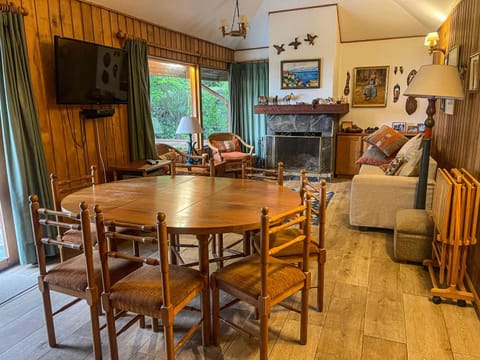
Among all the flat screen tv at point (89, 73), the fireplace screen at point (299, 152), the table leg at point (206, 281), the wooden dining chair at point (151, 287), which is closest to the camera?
the wooden dining chair at point (151, 287)

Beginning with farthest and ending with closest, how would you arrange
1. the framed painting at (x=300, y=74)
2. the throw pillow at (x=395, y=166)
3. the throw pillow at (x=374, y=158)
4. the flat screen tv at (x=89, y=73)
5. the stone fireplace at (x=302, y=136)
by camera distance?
the stone fireplace at (x=302, y=136) → the framed painting at (x=300, y=74) → the throw pillow at (x=374, y=158) → the throw pillow at (x=395, y=166) → the flat screen tv at (x=89, y=73)

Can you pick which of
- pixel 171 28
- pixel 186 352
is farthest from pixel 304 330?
pixel 171 28

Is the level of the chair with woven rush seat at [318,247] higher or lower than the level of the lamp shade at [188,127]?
lower

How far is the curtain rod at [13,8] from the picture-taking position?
9.11ft

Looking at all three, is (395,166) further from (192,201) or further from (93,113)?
(93,113)

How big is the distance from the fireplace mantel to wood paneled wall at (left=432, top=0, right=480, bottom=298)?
1.78 metres

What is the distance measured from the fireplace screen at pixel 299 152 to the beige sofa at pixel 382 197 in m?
2.52

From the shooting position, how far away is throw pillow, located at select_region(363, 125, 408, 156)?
197 inches

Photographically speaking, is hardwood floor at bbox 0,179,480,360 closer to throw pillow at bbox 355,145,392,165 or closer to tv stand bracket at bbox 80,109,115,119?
tv stand bracket at bbox 80,109,115,119

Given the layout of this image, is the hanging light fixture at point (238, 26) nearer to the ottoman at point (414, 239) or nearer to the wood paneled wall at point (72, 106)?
the wood paneled wall at point (72, 106)

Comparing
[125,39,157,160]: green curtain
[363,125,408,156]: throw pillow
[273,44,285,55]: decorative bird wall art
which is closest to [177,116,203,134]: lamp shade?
[125,39,157,160]: green curtain

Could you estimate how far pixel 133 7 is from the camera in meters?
4.11

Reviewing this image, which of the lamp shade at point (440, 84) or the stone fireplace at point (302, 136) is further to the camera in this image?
the stone fireplace at point (302, 136)

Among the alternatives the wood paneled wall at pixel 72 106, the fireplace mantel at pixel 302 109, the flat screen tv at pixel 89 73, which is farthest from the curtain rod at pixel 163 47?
the fireplace mantel at pixel 302 109
